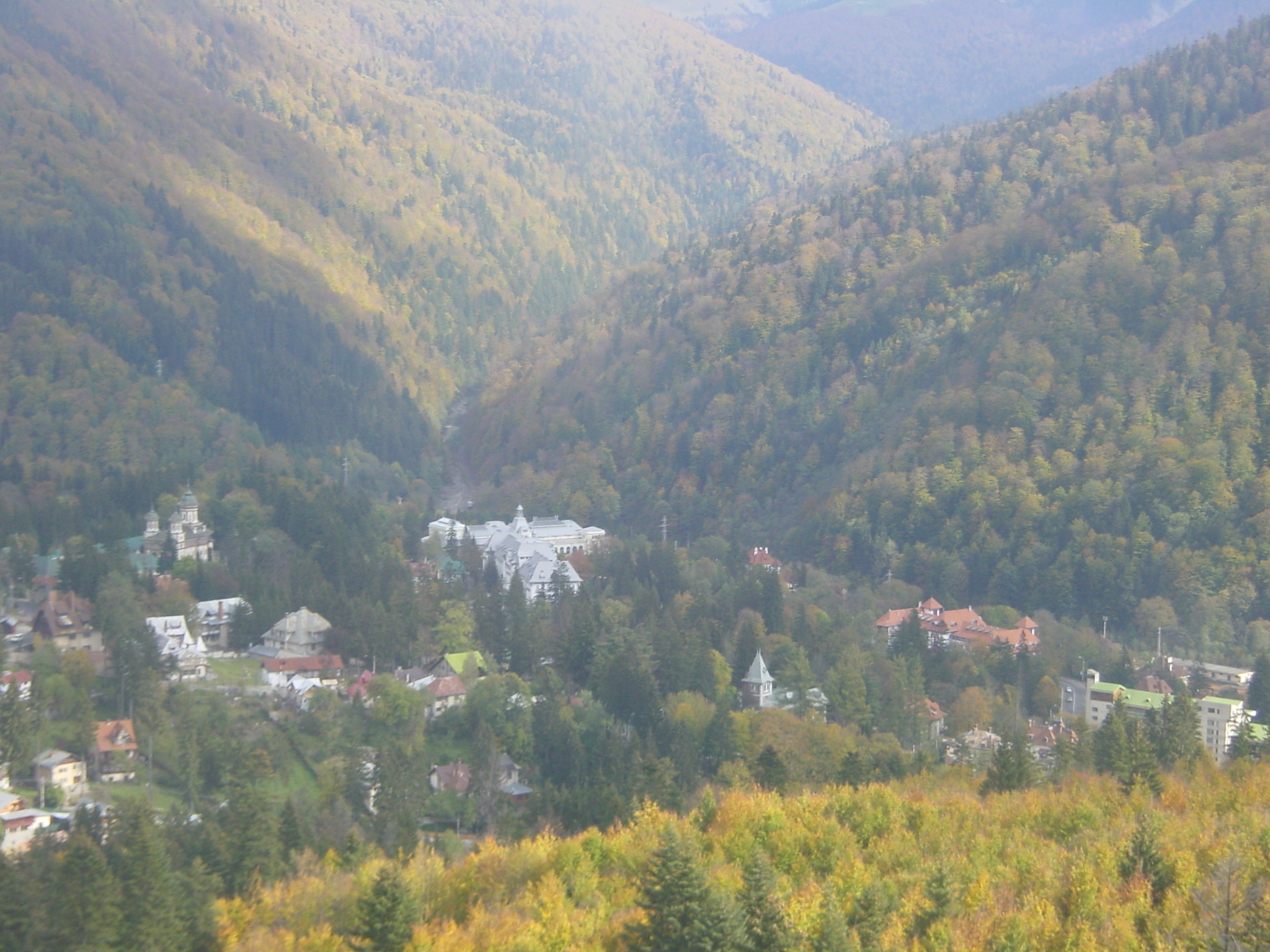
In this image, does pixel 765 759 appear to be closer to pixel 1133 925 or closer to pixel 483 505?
pixel 1133 925

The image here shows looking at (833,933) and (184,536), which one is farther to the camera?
(184,536)

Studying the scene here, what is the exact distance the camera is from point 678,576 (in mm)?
73250

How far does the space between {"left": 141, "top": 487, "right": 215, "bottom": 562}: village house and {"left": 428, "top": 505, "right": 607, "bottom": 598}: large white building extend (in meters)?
15.0

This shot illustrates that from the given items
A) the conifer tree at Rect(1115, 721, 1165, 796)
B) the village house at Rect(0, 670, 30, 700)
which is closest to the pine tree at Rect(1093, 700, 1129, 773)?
the conifer tree at Rect(1115, 721, 1165, 796)

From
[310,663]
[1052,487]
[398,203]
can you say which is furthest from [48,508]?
[398,203]

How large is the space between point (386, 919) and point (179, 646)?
3397 centimetres

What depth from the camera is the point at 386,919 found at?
2567cm

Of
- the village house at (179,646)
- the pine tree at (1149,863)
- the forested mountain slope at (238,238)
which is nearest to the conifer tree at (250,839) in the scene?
the village house at (179,646)

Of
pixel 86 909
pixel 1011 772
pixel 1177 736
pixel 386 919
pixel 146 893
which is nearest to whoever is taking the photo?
pixel 386 919

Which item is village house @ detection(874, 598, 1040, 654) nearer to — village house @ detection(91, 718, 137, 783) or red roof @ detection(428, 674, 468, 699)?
red roof @ detection(428, 674, 468, 699)

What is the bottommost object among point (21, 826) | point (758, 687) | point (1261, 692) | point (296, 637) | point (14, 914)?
point (14, 914)

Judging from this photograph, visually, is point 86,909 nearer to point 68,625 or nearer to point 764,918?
point 764,918

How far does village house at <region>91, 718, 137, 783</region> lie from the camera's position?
151 feet

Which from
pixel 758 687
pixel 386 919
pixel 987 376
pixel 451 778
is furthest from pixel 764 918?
pixel 987 376
